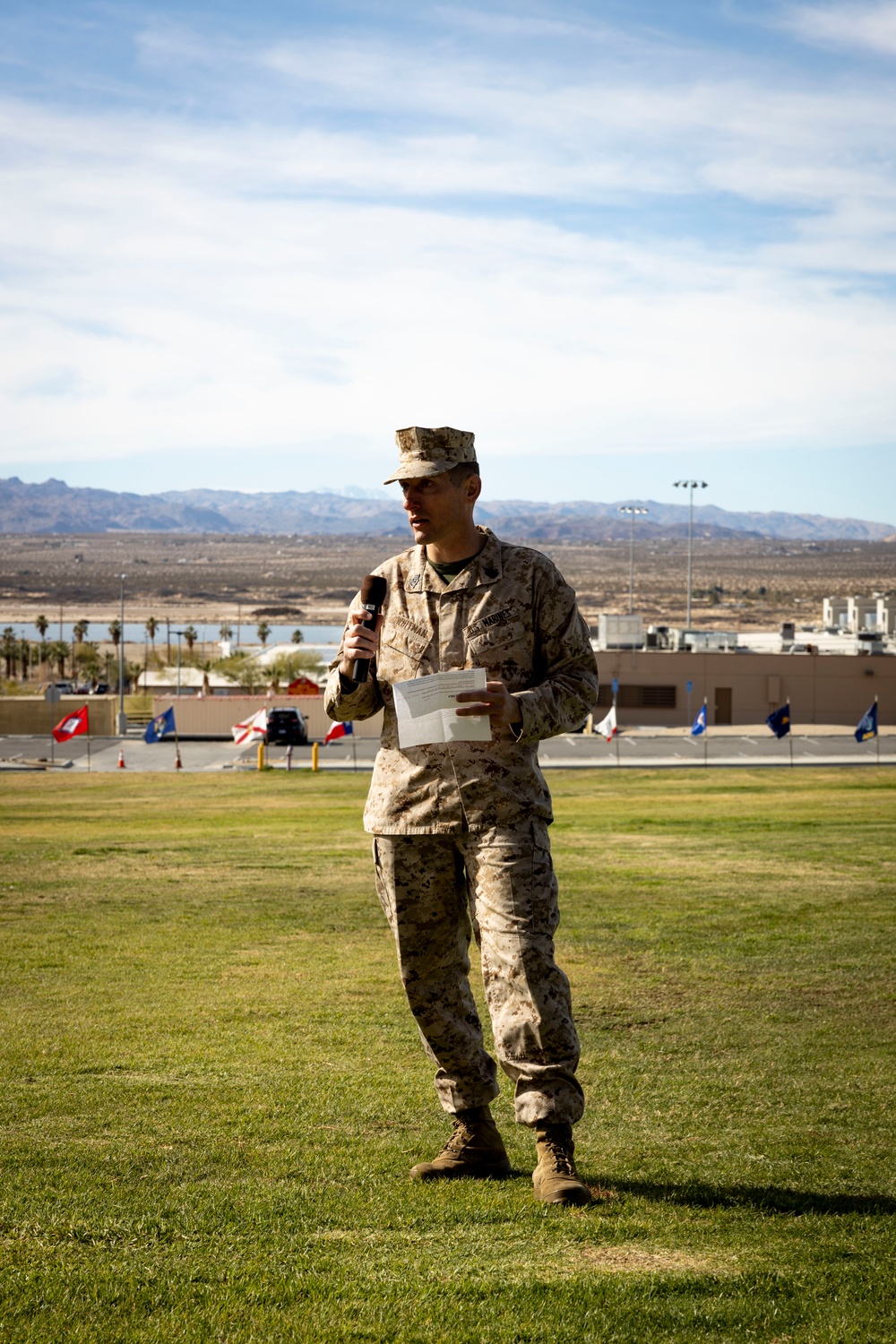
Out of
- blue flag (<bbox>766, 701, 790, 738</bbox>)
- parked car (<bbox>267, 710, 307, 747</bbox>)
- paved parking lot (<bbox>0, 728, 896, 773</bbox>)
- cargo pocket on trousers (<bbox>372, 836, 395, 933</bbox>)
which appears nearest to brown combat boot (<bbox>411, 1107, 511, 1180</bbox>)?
cargo pocket on trousers (<bbox>372, 836, 395, 933</bbox>)

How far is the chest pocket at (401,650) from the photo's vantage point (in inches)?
189

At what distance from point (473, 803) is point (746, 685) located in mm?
65549

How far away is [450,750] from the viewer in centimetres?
465

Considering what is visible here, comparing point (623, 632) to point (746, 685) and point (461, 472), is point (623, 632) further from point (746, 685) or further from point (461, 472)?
point (461, 472)

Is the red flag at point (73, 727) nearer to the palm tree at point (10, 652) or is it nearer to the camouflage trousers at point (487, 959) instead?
the camouflage trousers at point (487, 959)

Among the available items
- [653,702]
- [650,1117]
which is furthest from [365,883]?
[653,702]

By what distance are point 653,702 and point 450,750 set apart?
213ft

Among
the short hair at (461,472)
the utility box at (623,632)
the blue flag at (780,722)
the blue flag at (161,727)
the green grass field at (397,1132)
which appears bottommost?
the blue flag at (161,727)

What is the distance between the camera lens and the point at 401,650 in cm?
485

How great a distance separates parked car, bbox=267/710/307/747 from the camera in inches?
2151

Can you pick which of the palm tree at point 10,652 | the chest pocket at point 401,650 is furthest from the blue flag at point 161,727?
the palm tree at point 10,652

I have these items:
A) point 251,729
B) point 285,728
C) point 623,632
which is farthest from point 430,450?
point 623,632

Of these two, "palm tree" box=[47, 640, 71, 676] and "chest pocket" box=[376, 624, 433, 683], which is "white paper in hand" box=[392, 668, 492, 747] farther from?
"palm tree" box=[47, 640, 71, 676]

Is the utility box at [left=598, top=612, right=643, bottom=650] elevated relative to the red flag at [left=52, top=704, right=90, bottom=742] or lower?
elevated
